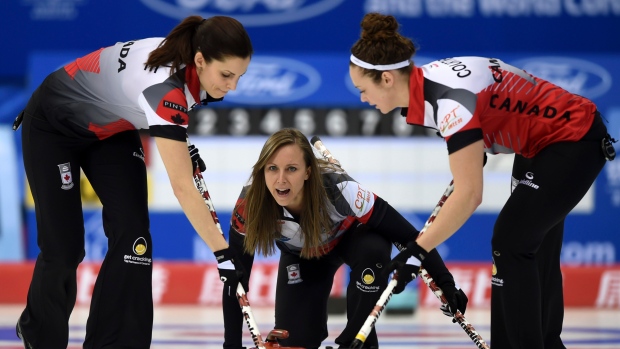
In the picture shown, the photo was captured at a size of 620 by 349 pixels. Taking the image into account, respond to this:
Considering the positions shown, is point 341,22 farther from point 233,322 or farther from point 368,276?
point 233,322

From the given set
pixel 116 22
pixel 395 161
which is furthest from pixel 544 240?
pixel 116 22

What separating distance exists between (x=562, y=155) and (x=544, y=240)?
1.69 feet

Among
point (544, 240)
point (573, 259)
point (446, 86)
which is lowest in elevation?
point (573, 259)

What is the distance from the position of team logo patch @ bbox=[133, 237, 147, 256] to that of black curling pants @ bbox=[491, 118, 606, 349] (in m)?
1.64

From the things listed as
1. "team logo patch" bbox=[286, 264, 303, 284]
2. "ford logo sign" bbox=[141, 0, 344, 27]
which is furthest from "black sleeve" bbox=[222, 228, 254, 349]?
"ford logo sign" bbox=[141, 0, 344, 27]

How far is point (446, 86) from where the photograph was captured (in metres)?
4.89

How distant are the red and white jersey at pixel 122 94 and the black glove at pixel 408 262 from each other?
3.68ft

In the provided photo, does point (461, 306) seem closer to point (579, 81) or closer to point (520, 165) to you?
point (520, 165)

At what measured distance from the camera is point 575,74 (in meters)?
10.4

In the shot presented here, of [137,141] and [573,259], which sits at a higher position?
[137,141]

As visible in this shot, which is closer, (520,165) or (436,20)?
(520,165)

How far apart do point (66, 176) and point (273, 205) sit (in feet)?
3.34

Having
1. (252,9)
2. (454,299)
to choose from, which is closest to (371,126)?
(252,9)

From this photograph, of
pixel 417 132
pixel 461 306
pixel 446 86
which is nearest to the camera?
pixel 446 86
